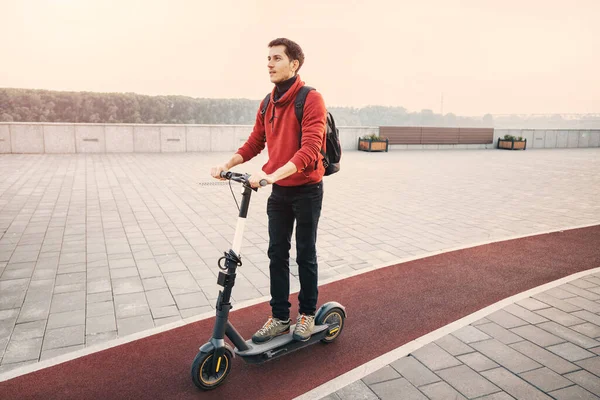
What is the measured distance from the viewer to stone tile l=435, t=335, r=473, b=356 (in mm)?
3301

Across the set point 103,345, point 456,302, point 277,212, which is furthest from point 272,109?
point 456,302

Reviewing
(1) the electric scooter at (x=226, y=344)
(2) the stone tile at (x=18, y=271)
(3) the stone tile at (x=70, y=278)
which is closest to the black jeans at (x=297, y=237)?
(1) the electric scooter at (x=226, y=344)

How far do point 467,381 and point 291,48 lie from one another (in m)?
2.52

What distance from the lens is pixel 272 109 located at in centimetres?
316

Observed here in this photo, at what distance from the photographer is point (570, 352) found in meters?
3.29

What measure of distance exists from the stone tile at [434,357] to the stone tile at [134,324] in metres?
2.14

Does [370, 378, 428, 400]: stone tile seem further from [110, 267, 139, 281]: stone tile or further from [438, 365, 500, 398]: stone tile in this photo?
[110, 267, 139, 281]: stone tile

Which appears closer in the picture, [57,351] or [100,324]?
[57,351]

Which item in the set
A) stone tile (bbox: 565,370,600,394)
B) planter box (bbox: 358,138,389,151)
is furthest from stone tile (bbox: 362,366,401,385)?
planter box (bbox: 358,138,389,151)

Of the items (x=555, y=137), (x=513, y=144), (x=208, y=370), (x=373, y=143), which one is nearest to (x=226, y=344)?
(x=208, y=370)

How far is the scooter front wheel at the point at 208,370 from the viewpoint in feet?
8.98

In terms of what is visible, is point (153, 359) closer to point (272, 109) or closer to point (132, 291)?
point (132, 291)

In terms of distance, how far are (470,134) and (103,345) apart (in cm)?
2328

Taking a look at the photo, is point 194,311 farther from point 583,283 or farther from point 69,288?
point 583,283
